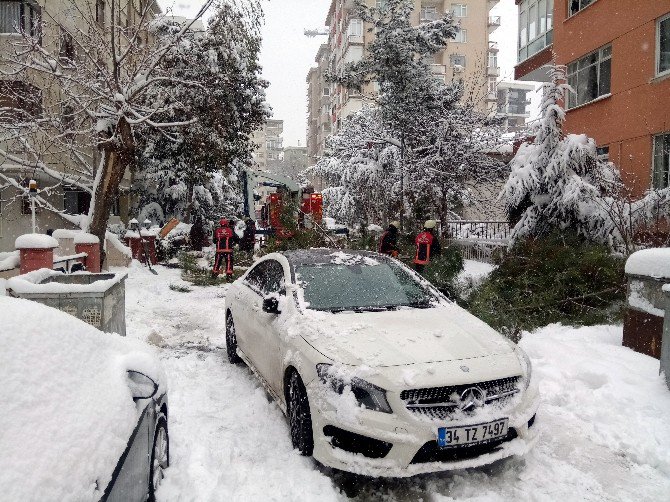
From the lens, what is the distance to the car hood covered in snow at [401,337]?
3645 mm

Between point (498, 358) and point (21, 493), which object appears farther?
point (498, 358)

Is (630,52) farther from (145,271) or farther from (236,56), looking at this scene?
(145,271)

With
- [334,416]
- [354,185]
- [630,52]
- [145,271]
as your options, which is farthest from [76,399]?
[354,185]

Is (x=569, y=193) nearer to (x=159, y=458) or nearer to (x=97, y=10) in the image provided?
(x=159, y=458)

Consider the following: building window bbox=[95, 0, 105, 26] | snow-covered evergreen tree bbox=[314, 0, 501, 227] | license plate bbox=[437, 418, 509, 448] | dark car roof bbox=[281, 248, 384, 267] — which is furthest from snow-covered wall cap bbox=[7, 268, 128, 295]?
snow-covered evergreen tree bbox=[314, 0, 501, 227]

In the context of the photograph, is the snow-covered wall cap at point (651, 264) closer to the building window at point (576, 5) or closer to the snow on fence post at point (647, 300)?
the snow on fence post at point (647, 300)

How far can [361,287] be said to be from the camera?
5.02 meters

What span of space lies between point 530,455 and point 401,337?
52.8 inches

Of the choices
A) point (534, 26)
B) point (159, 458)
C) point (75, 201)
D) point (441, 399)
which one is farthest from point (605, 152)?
point (75, 201)

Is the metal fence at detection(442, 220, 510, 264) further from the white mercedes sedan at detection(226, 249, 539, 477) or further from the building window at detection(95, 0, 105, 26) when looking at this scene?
the building window at detection(95, 0, 105, 26)

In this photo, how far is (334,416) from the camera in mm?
3459

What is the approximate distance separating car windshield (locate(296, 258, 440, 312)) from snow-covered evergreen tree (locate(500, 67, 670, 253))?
22.6 feet

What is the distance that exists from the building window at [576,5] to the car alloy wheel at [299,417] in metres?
16.5

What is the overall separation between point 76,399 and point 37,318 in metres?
0.45
